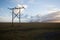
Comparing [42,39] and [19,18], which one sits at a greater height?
[19,18]

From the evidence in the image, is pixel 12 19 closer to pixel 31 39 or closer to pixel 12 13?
pixel 12 13

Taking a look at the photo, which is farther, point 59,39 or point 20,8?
point 20,8

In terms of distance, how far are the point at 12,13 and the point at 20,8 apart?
1.91m

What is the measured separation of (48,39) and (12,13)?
50.2ft

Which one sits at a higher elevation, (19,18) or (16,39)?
(19,18)

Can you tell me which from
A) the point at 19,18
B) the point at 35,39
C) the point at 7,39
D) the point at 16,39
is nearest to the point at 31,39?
the point at 35,39

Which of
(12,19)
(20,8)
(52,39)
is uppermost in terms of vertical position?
(20,8)

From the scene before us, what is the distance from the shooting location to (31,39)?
14578mm

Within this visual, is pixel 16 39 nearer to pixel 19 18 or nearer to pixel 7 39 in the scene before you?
pixel 7 39

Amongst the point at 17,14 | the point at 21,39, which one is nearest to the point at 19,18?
the point at 17,14

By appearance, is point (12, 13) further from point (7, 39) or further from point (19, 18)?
point (7, 39)

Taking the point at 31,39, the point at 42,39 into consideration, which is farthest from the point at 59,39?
the point at 31,39

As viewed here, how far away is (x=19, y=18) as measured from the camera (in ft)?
94.2

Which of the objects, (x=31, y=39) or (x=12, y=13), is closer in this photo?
(x=31, y=39)
